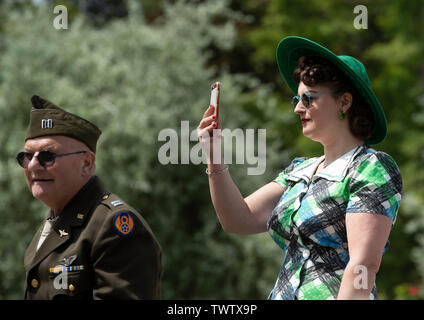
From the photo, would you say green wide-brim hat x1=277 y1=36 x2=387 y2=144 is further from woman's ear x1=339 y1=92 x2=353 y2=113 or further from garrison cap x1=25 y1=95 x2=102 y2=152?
garrison cap x1=25 y1=95 x2=102 y2=152

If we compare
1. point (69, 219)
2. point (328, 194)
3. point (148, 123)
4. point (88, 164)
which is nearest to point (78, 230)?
point (69, 219)

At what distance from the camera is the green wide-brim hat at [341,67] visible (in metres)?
2.55

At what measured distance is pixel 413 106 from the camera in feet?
42.1

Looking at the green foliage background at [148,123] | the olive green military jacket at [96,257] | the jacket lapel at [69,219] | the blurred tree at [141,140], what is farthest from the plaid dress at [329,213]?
the blurred tree at [141,140]

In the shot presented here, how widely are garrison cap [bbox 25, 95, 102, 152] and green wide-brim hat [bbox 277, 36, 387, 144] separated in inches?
39.1

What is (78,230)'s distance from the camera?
297 centimetres

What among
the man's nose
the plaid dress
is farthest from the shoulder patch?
the plaid dress

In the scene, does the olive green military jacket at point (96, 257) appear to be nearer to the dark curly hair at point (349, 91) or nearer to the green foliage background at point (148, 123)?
the dark curly hair at point (349, 91)

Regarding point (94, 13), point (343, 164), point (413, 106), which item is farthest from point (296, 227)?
point (94, 13)

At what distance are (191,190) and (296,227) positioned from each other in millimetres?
6121

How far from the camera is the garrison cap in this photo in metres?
3.11

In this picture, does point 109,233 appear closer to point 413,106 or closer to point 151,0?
point 413,106

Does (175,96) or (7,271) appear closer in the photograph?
(7,271)

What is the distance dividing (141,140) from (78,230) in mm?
5417
